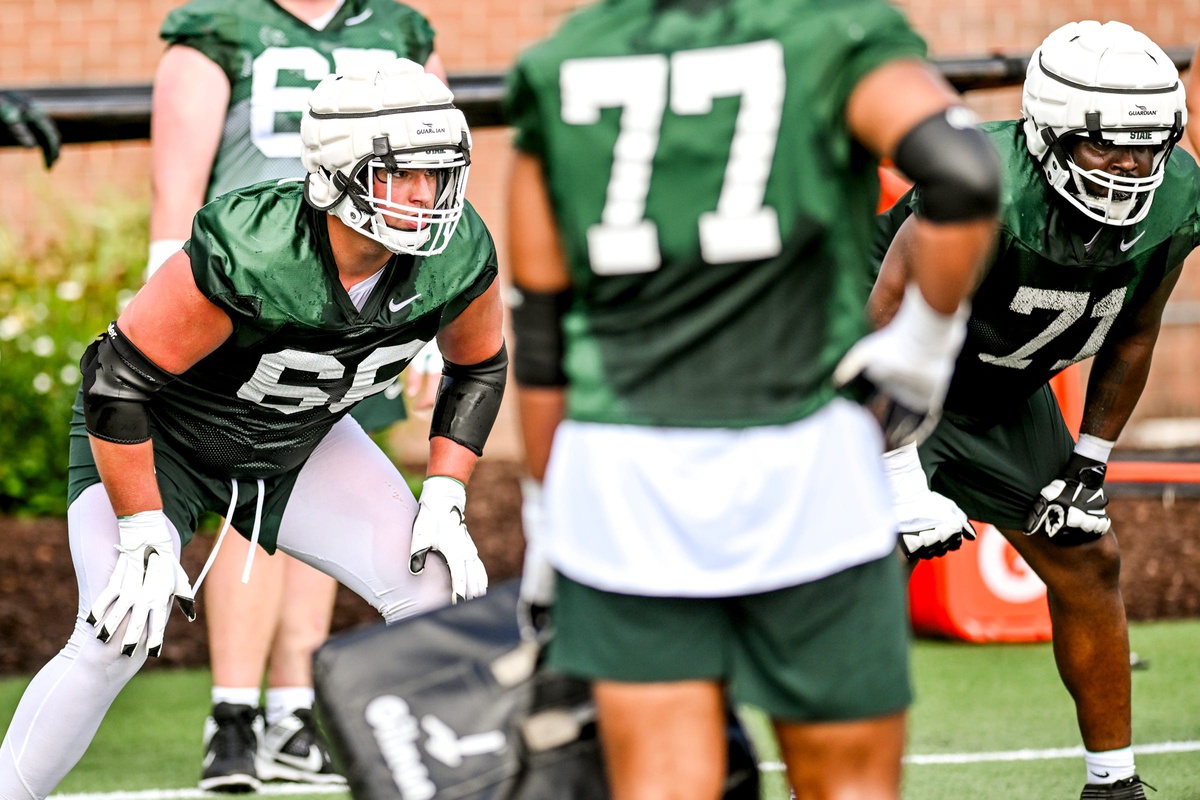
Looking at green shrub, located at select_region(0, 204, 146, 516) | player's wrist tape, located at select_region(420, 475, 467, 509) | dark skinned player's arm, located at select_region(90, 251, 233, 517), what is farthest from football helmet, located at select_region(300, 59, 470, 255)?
green shrub, located at select_region(0, 204, 146, 516)

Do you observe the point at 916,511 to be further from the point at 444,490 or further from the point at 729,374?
the point at 729,374

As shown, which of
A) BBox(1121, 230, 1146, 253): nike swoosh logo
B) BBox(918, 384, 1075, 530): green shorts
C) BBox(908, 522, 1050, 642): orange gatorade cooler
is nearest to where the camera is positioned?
BBox(1121, 230, 1146, 253): nike swoosh logo

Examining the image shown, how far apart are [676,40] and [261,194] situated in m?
1.65

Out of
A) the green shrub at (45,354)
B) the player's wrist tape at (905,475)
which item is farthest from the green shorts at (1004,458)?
the green shrub at (45,354)

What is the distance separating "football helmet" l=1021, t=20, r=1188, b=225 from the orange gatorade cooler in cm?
265

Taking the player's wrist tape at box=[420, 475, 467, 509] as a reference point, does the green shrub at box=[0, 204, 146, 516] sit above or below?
below

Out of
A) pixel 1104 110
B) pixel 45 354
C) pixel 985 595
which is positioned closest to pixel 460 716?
pixel 1104 110

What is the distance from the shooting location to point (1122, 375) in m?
3.95

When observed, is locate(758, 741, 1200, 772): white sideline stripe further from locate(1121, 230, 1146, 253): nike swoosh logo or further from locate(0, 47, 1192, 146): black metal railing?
locate(0, 47, 1192, 146): black metal railing

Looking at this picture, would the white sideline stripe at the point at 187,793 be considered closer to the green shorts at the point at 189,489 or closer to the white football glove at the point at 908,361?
the green shorts at the point at 189,489

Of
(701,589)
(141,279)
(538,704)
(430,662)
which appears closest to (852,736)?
(701,589)

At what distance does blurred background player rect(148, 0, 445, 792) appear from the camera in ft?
15.0

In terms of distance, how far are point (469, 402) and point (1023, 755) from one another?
1952mm

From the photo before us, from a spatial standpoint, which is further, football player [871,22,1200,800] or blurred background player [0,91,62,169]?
blurred background player [0,91,62,169]
